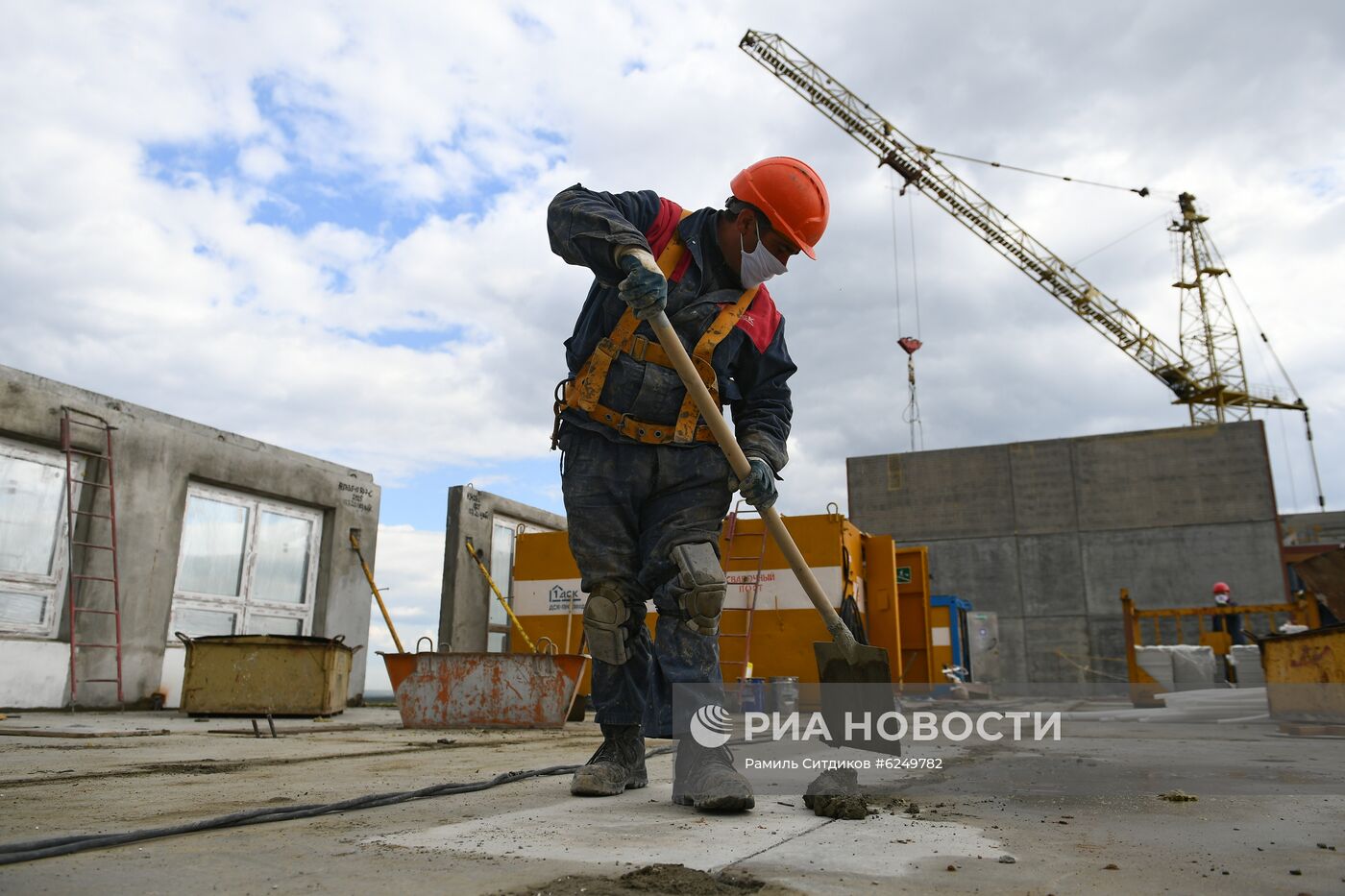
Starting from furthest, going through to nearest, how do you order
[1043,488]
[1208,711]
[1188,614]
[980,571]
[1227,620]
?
1. [980,571]
2. [1043,488]
3. [1227,620]
4. [1188,614]
5. [1208,711]

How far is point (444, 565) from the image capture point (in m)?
10.9

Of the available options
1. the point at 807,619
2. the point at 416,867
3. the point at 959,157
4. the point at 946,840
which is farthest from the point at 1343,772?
the point at 959,157

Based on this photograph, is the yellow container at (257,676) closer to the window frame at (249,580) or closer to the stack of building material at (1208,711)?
the window frame at (249,580)

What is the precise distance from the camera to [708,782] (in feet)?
6.36

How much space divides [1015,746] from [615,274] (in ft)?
9.61

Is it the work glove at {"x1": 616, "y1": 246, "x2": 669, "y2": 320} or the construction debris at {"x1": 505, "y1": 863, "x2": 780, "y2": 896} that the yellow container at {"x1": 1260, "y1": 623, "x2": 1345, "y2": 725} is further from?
the construction debris at {"x1": 505, "y1": 863, "x2": 780, "y2": 896}

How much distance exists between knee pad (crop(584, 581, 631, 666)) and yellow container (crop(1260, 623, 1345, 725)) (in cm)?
490

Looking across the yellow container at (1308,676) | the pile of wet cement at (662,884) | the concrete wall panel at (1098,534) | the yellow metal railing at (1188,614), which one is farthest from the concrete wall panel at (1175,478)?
the pile of wet cement at (662,884)

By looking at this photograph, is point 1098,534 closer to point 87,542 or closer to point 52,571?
point 87,542

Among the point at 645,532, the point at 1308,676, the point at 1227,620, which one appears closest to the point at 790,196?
the point at 645,532

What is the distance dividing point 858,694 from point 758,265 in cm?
120

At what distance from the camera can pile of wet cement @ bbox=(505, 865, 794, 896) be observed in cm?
116

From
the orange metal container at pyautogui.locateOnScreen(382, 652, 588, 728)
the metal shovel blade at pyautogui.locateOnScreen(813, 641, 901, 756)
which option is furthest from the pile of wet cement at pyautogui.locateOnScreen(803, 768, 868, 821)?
the orange metal container at pyautogui.locateOnScreen(382, 652, 588, 728)

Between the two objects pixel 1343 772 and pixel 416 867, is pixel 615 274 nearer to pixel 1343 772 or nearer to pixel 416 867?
pixel 416 867
